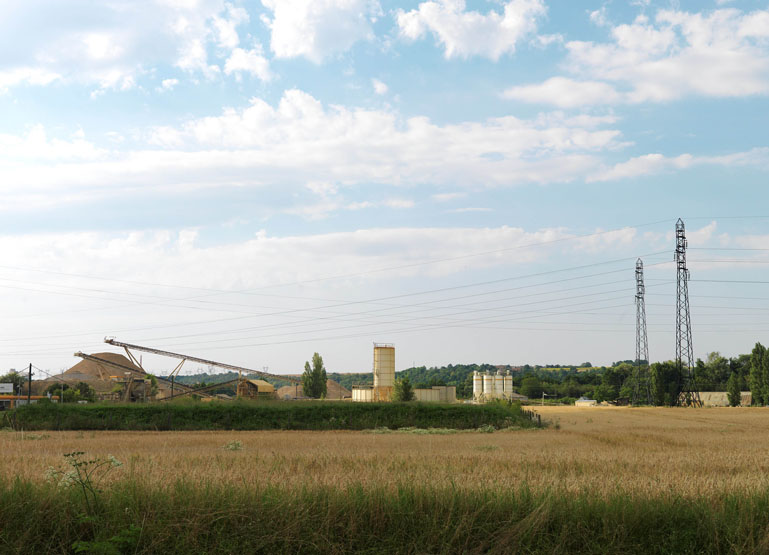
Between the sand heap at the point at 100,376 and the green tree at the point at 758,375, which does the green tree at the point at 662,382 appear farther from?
the sand heap at the point at 100,376

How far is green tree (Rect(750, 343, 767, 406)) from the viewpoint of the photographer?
140 meters

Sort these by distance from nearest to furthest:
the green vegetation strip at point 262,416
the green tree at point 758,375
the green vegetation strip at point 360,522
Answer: the green vegetation strip at point 360,522, the green vegetation strip at point 262,416, the green tree at point 758,375

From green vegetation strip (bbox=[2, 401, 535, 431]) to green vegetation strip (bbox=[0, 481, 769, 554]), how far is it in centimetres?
5307

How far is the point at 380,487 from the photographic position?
42.7 feet

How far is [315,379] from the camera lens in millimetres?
141625

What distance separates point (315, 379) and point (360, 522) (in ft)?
Result: 431

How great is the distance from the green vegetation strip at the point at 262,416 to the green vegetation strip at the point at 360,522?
53070mm

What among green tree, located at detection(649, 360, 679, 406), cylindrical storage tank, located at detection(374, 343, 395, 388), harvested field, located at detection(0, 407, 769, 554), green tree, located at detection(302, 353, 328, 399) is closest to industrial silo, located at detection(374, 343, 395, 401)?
cylindrical storage tank, located at detection(374, 343, 395, 388)

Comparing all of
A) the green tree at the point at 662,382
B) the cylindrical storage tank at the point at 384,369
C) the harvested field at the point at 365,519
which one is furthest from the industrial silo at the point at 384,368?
the harvested field at the point at 365,519

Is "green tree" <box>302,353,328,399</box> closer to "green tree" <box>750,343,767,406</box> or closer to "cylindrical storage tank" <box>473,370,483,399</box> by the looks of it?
"cylindrical storage tank" <box>473,370,483,399</box>

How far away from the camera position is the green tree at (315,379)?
141 metres

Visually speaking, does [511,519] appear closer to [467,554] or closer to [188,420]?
[467,554]

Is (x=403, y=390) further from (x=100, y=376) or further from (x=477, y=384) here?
(x=100, y=376)

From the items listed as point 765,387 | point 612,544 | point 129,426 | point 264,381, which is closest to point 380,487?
point 612,544
